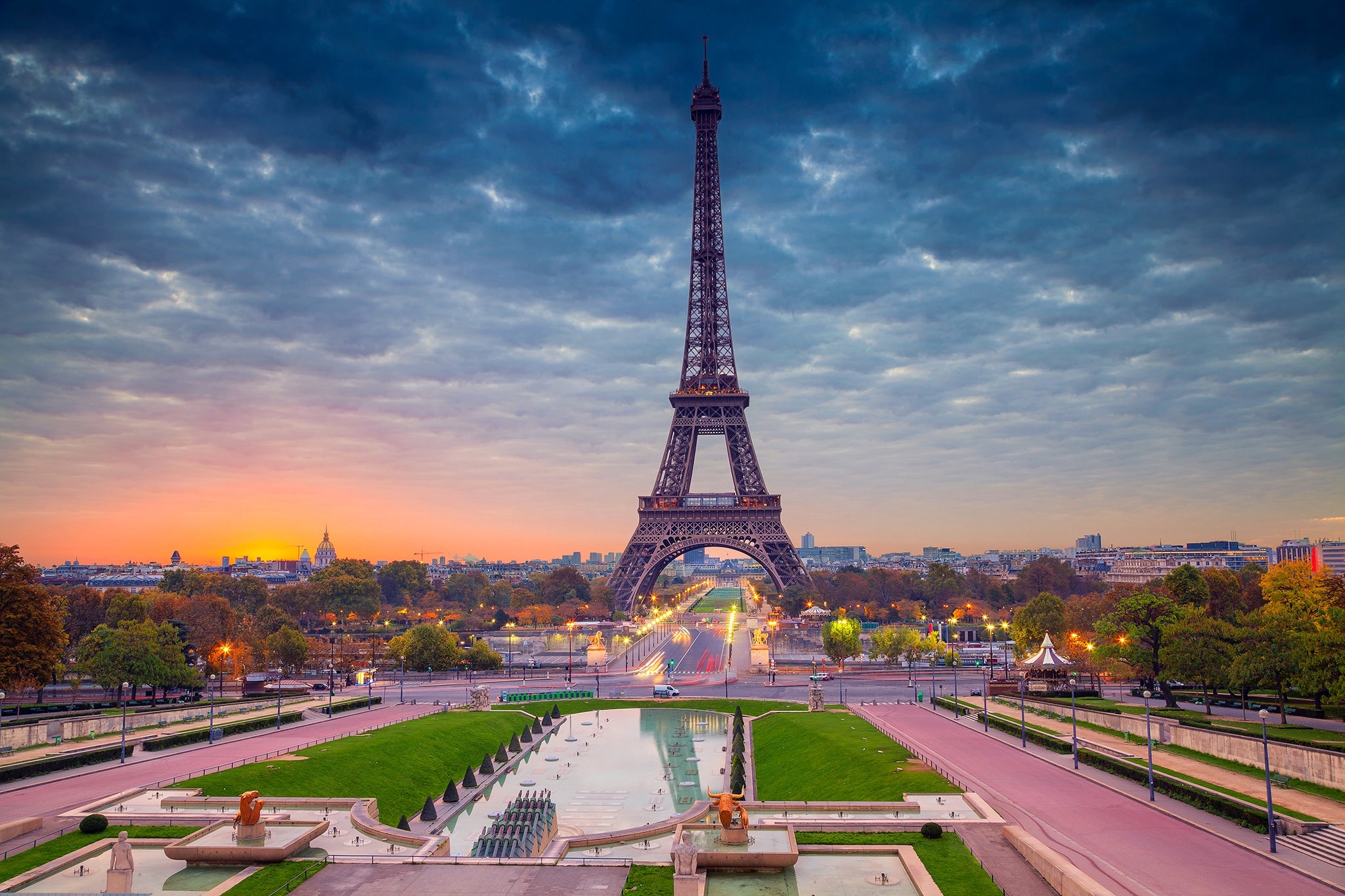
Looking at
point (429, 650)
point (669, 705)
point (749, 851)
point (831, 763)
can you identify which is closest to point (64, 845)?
point (749, 851)

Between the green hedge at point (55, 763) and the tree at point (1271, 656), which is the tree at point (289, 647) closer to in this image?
the green hedge at point (55, 763)

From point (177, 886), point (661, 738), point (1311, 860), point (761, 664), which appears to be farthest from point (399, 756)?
point (761, 664)

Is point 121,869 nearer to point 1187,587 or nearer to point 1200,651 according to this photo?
point 1200,651

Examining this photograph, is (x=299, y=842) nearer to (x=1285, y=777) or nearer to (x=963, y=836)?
(x=963, y=836)

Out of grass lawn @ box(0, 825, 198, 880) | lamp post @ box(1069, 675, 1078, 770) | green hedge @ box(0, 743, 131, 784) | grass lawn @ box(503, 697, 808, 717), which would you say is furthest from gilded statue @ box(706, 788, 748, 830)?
grass lawn @ box(503, 697, 808, 717)

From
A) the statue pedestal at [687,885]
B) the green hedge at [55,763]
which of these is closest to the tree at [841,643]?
the green hedge at [55,763]

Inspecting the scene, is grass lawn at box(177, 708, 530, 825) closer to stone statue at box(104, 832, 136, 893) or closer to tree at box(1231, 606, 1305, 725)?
stone statue at box(104, 832, 136, 893)
